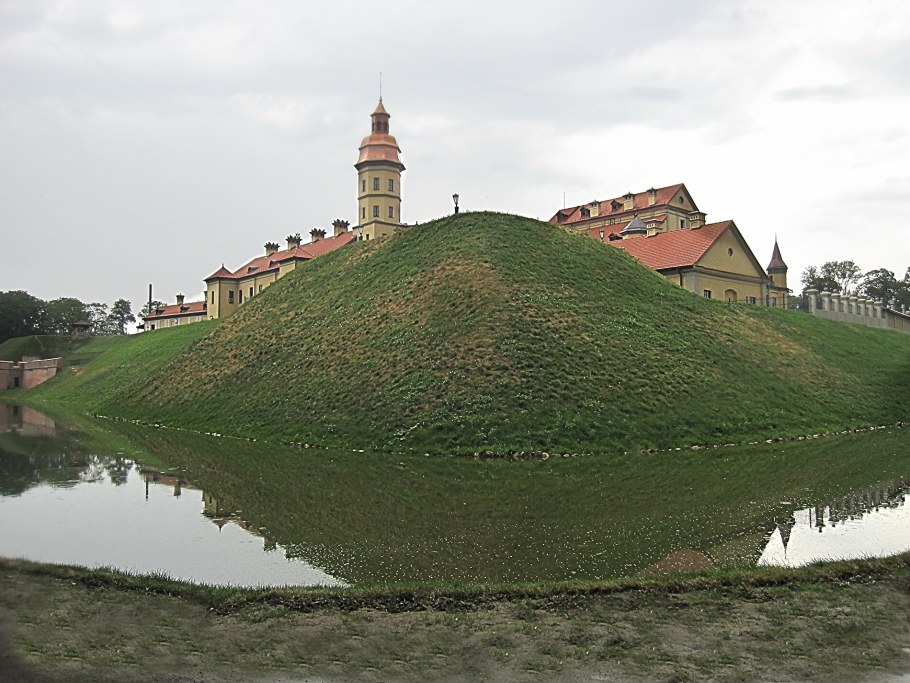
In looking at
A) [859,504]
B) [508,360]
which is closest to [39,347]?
[508,360]

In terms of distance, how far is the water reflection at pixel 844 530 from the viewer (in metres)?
12.6

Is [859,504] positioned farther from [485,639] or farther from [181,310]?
[181,310]

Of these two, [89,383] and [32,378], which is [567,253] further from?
[32,378]

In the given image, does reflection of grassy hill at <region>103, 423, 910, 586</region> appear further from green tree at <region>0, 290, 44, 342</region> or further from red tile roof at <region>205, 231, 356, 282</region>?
green tree at <region>0, 290, 44, 342</region>

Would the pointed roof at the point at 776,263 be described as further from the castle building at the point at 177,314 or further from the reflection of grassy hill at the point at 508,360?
the castle building at the point at 177,314

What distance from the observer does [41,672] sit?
7.62m

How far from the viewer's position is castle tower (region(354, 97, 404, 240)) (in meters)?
91.2

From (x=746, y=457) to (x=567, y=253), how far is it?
22.2 meters

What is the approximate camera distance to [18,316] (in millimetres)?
116125

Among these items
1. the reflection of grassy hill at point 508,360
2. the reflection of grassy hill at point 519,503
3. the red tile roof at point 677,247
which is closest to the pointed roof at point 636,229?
the red tile roof at point 677,247

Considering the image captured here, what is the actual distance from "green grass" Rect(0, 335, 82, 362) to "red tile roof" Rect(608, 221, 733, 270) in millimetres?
69587

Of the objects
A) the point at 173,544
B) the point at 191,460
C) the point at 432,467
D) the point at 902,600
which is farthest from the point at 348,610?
the point at 191,460

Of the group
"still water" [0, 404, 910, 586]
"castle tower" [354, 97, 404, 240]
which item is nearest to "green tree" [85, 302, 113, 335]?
"castle tower" [354, 97, 404, 240]

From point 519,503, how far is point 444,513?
2.08 meters
